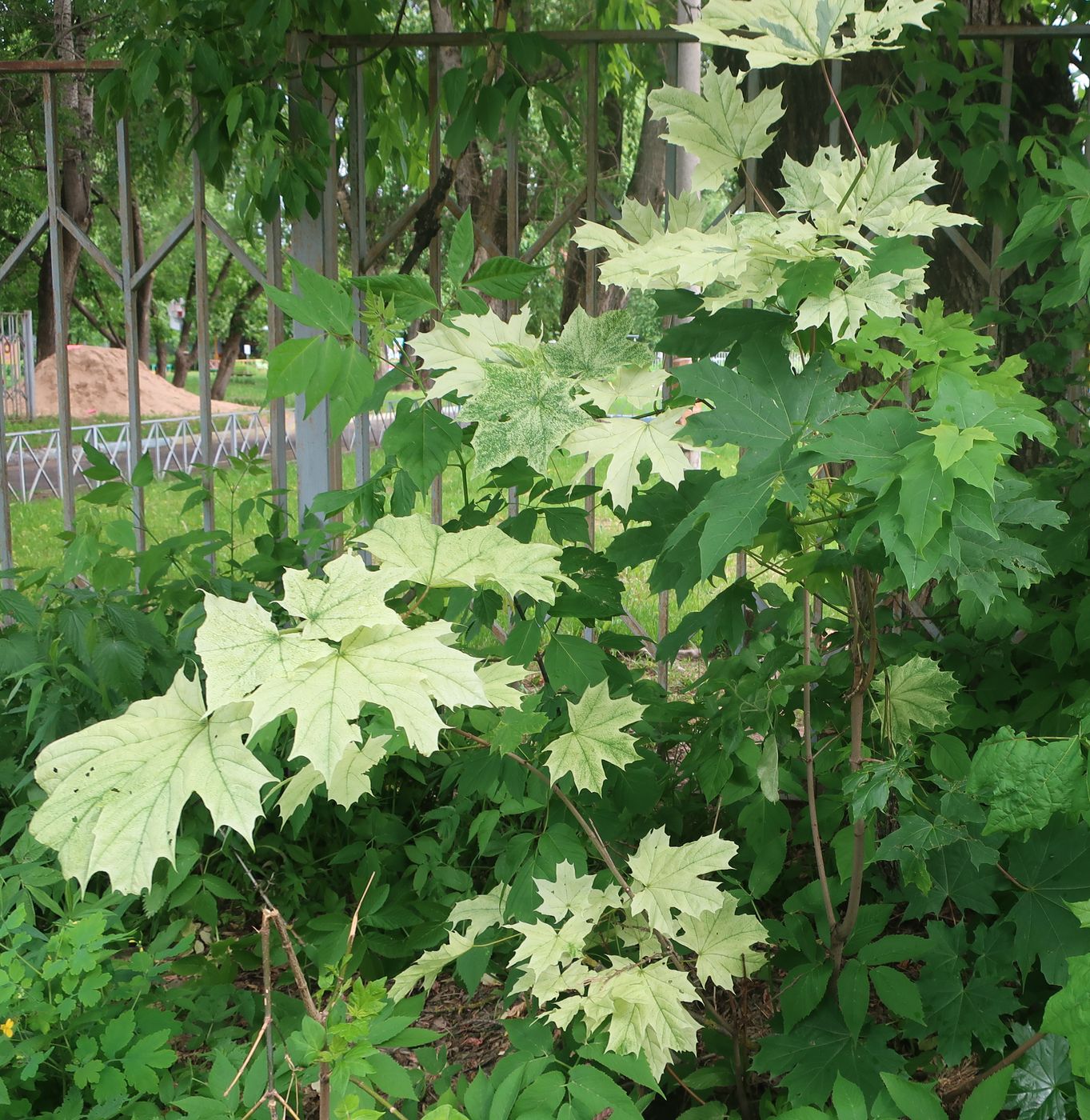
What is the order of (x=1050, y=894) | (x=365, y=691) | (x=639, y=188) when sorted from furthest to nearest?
(x=639, y=188) < (x=1050, y=894) < (x=365, y=691)

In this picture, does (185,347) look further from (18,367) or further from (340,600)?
(340,600)

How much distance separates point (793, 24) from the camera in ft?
3.98

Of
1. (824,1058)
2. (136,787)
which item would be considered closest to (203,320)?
(136,787)

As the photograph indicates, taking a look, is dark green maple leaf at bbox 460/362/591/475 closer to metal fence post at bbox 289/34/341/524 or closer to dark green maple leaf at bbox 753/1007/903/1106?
dark green maple leaf at bbox 753/1007/903/1106

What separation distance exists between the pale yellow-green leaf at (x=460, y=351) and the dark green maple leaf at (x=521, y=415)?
43 mm

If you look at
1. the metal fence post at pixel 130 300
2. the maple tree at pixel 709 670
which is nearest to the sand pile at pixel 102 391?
the metal fence post at pixel 130 300

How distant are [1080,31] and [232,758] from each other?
3.01 metres

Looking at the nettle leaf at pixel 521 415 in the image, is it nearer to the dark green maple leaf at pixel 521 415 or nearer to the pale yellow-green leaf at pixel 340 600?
the dark green maple leaf at pixel 521 415

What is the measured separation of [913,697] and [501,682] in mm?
743

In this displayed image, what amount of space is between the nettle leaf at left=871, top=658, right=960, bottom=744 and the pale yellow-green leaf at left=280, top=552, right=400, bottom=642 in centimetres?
92

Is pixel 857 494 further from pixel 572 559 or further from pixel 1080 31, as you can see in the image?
pixel 1080 31

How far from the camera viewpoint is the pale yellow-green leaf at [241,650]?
3.09ft

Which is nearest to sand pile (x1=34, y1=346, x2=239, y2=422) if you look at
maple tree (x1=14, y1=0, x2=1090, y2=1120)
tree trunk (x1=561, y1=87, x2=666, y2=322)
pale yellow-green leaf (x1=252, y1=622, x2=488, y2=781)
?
tree trunk (x1=561, y1=87, x2=666, y2=322)

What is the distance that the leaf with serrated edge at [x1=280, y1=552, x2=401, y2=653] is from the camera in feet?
3.26
